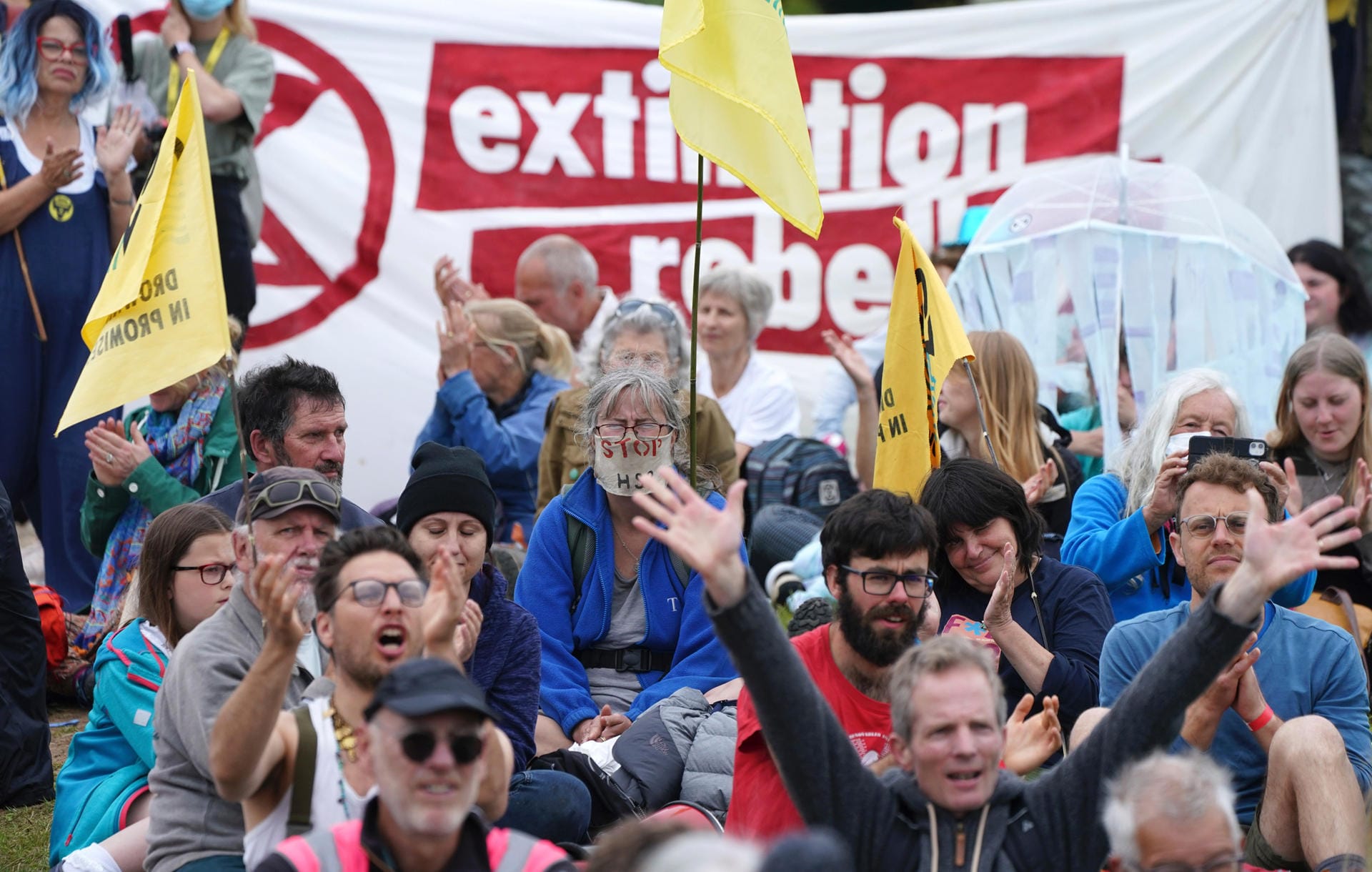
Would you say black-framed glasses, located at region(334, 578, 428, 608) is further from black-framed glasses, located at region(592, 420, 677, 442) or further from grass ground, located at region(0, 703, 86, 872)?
grass ground, located at region(0, 703, 86, 872)

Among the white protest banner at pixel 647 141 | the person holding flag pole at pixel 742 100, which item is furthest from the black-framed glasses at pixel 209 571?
the white protest banner at pixel 647 141

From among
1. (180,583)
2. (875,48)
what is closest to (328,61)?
(875,48)

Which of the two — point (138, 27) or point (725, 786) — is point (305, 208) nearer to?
point (138, 27)

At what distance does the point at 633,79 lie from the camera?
29.9ft

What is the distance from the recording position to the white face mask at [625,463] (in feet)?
17.9

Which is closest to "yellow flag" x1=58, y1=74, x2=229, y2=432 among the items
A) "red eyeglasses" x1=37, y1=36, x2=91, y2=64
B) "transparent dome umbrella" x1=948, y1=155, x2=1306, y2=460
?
"red eyeglasses" x1=37, y1=36, x2=91, y2=64

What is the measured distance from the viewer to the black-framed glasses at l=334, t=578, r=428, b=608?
3.61m

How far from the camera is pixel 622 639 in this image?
5.43 m

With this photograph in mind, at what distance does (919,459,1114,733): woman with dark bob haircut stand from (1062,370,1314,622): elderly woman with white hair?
34 cm

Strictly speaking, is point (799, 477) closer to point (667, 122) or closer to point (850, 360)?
point (850, 360)

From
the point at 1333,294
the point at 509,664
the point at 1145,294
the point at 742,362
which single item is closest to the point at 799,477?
the point at 742,362

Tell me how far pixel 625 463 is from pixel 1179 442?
1.79 m

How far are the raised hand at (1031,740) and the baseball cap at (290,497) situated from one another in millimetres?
1744

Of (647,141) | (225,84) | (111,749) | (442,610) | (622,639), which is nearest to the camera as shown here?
(442,610)
